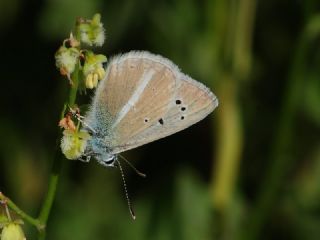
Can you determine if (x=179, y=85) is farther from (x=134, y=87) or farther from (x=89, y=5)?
(x=89, y=5)

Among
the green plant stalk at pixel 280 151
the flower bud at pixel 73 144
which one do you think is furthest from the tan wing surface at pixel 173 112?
the green plant stalk at pixel 280 151

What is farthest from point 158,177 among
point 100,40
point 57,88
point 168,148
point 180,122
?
point 100,40

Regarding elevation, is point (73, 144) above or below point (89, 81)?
below

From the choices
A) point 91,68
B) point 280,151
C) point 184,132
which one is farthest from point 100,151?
point 184,132

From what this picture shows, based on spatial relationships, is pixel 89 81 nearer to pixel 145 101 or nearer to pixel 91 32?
pixel 91 32

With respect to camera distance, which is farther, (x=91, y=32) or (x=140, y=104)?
(x=140, y=104)

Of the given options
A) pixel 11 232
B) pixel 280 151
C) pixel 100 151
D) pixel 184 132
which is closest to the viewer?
pixel 11 232

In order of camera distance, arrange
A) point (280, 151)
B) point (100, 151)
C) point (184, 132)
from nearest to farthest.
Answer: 1. point (100, 151)
2. point (280, 151)
3. point (184, 132)

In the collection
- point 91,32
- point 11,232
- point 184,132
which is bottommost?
point 184,132
